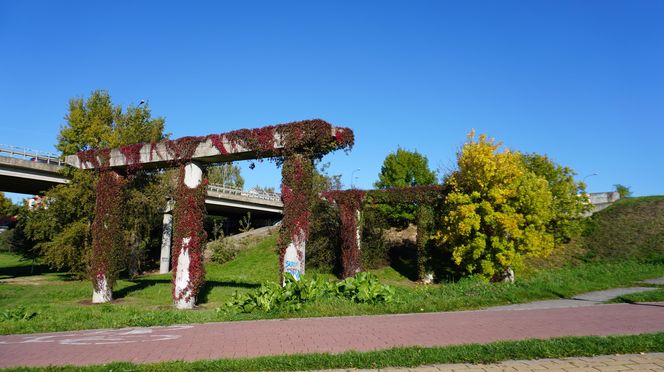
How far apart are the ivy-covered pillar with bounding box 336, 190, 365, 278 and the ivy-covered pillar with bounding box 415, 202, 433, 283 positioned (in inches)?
142

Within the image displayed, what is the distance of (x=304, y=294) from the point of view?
11375mm

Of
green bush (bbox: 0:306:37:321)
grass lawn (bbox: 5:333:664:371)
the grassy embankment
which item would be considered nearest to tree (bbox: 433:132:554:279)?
the grassy embankment

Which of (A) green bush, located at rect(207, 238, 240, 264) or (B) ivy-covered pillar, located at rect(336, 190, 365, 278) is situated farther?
(A) green bush, located at rect(207, 238, 240, 264)

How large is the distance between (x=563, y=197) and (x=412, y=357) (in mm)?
25640

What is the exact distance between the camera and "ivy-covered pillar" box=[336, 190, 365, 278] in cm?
2764

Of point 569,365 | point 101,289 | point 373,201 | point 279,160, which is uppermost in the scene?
point 373,201

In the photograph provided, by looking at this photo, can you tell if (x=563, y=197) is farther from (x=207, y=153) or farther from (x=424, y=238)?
(x=207, y=153)

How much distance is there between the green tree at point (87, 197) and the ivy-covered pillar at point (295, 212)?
11993mm

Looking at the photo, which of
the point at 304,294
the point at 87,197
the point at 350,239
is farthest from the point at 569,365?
the point at 87,197

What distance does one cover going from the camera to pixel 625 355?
5945 mm

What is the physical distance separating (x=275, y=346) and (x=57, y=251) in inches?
991

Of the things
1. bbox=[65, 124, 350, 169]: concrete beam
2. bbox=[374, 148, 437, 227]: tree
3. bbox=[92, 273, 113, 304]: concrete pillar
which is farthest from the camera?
bbox=[374, 148, 437, 227]: tree

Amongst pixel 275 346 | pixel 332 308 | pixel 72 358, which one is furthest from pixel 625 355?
pixel 72 358

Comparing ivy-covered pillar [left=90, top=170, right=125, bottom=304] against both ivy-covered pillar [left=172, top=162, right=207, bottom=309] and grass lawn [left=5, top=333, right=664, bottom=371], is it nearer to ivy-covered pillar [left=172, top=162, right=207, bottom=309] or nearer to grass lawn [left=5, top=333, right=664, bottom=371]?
ivy-covered pillar [left=172, top=162, right=207, bottom=309]
